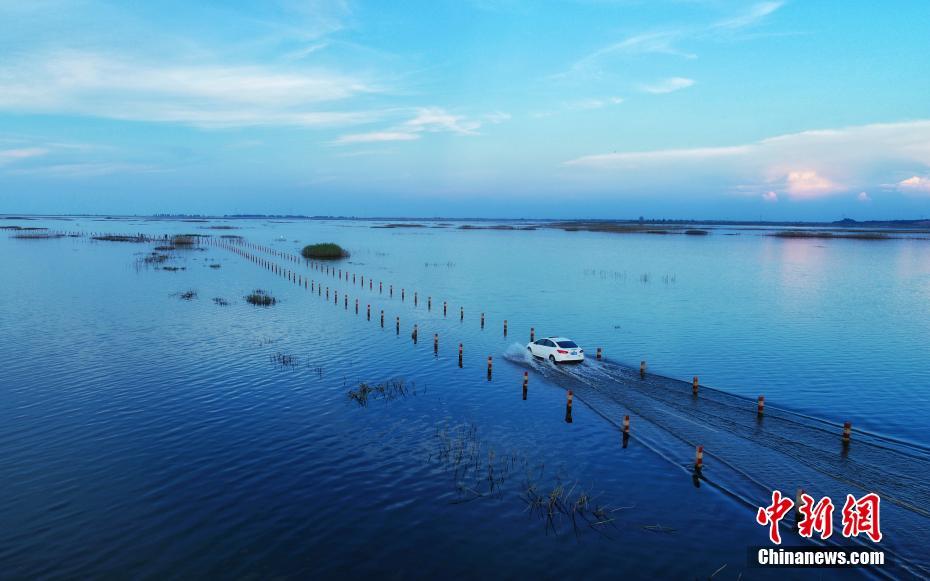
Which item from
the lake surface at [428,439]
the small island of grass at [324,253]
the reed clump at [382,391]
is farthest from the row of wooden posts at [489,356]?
the reed clump at [382,391]

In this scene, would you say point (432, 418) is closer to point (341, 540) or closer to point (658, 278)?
point (341, 540)

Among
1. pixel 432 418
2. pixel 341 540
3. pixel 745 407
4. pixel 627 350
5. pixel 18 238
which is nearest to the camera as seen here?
pixel 341 540

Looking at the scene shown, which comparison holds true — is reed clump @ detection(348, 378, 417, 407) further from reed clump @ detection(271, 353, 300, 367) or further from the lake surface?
reed clump @ detection(271, 353, 300, 367)

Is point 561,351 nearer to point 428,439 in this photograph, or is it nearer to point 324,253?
point 428,439

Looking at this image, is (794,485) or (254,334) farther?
(254,334)

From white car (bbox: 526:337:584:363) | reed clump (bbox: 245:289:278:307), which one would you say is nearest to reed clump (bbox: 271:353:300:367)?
white car (bbox: 526:337:584:363)

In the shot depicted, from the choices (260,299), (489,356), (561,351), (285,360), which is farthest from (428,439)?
(260,299)

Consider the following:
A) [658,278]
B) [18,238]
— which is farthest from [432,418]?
[18,238]
